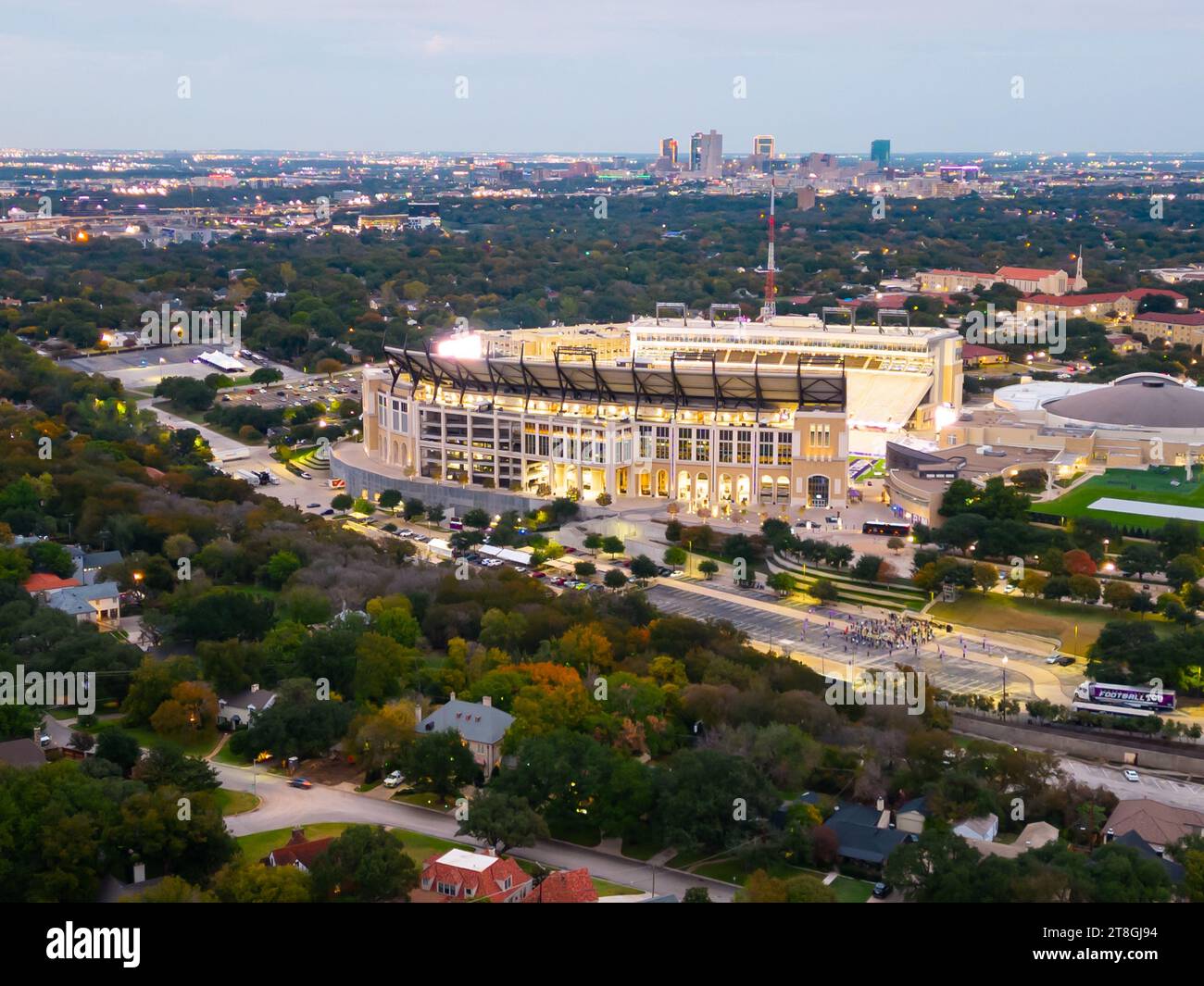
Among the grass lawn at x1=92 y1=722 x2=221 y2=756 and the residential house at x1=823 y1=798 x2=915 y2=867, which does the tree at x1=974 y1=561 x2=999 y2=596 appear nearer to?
the residential house at x1=823 y1=798 x2=915 y2=867

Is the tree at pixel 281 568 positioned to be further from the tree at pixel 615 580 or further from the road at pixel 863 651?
the road at pixel 863 651

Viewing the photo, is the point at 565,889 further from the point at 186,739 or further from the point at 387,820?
the point at 186,739

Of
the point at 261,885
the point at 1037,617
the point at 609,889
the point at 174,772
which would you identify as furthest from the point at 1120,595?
the point at 261,885

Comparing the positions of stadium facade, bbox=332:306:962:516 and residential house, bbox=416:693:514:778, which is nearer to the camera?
residential house, bbox=416:693:514:778

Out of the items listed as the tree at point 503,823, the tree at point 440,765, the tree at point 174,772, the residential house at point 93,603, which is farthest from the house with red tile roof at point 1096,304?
the tree at point 174,772

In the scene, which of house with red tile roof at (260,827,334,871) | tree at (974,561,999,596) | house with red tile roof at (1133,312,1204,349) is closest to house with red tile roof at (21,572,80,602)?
house with red tile roof at (260,827,334,871)

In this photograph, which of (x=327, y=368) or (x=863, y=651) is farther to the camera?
(x=327, y=368)
